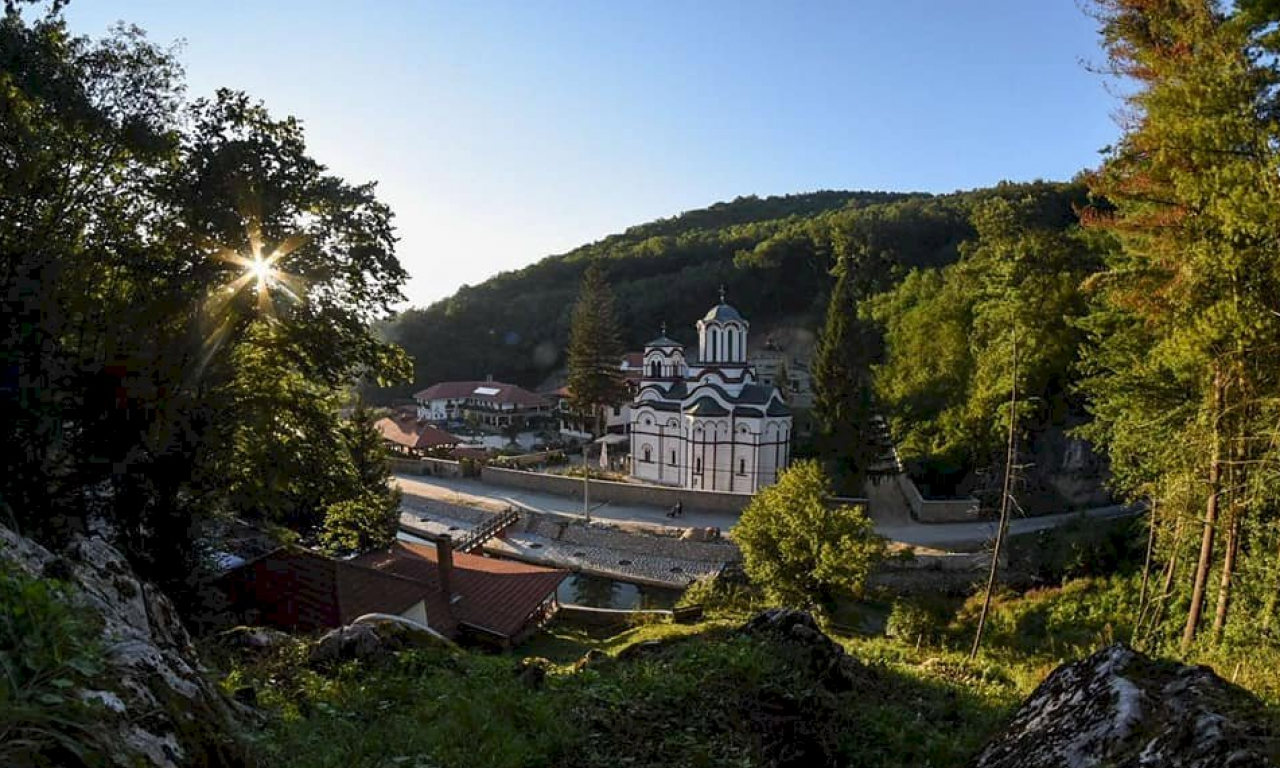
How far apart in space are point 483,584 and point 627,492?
11714 millimetres

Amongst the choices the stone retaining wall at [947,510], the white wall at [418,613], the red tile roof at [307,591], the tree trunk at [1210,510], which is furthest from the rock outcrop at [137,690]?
the stone retaining wall at [947,510]

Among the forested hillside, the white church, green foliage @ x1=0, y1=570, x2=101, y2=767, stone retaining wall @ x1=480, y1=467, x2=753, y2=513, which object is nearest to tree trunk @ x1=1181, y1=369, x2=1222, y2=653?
green foliage @ x1=0, y1=570, x2=101, y2=767

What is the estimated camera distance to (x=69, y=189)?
7820mm

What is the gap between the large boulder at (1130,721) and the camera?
2514 mm

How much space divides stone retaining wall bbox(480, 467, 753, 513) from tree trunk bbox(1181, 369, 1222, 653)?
1626cm

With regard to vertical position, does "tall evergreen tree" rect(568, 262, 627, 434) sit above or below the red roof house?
above

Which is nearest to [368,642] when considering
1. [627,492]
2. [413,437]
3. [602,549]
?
[602,549]

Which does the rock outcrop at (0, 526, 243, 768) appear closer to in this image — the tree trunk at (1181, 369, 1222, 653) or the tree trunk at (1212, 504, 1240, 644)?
the tree trunk at (1181, 369, 1222, 653)

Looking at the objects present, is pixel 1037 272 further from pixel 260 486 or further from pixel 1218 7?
pixel 260 486

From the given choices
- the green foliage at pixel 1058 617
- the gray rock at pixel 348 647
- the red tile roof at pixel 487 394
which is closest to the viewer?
the gray rock at pixel 348 647

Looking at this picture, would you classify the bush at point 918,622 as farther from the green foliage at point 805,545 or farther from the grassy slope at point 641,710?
the grassy slope at point 641,710

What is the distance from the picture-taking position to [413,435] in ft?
120

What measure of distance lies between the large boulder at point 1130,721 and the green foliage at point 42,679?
3.67m

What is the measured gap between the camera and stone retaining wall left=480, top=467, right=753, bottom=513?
26198mm
